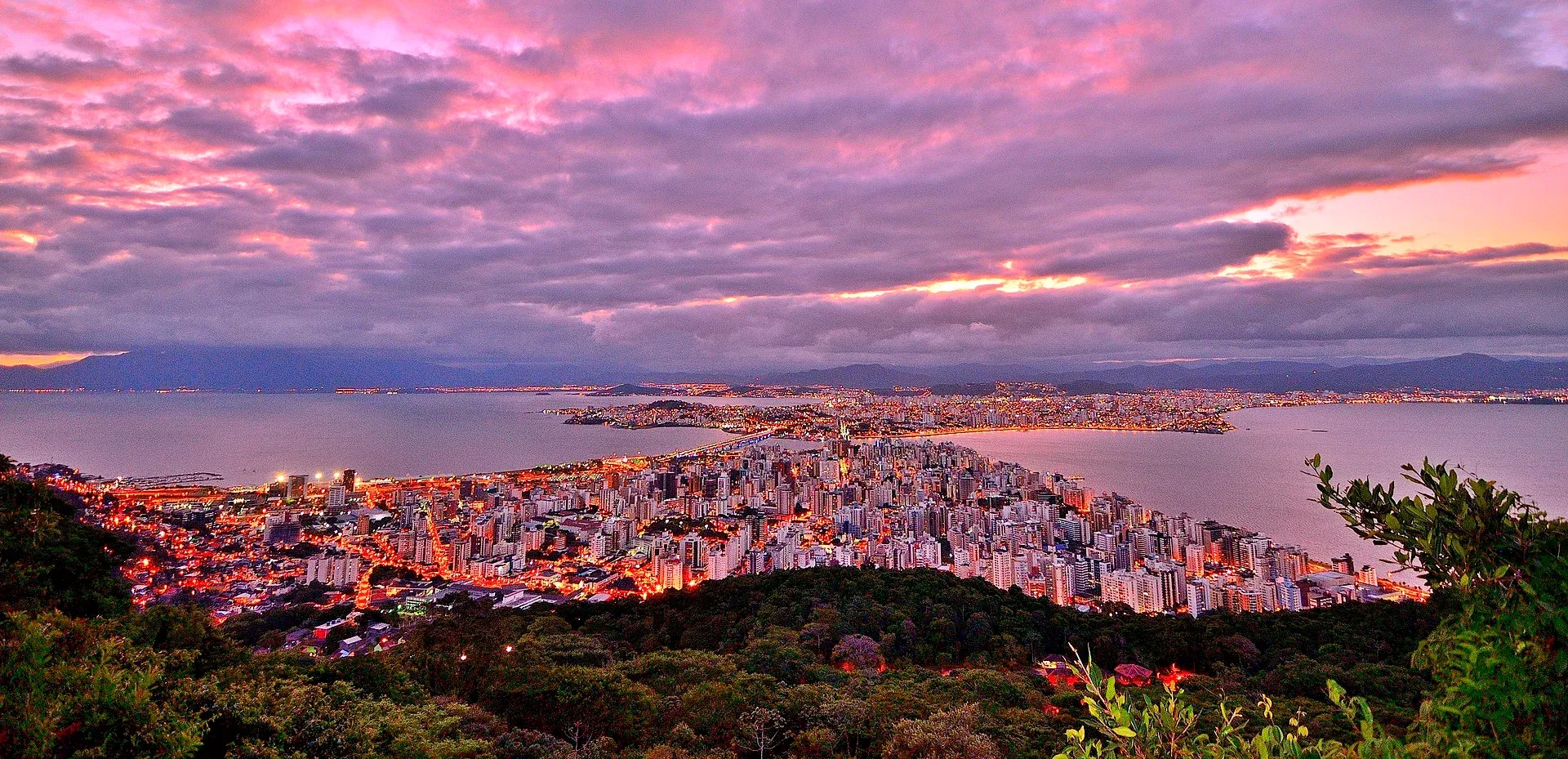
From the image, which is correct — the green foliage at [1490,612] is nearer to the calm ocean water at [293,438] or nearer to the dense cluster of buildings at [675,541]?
the dense cluster of buildings at [675,541]

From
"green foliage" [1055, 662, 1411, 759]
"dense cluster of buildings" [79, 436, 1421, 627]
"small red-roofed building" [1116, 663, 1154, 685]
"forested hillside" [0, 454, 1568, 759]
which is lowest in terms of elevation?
"dense cluster of buildings" [79, 436, 1421, 627]

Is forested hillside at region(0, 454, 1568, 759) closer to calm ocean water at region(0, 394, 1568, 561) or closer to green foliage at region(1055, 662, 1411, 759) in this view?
green foliage at region(1055, 662, 1411, 759)

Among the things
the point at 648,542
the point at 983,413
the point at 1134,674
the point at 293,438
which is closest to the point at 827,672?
the point at 1134,674

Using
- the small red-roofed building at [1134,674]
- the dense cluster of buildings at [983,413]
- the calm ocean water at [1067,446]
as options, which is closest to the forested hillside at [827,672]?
the small red-roofed building at [1134,674]

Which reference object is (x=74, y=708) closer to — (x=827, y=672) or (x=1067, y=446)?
(x=827, y=672)

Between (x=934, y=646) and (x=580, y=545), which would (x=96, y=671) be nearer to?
(x=934, y=646)

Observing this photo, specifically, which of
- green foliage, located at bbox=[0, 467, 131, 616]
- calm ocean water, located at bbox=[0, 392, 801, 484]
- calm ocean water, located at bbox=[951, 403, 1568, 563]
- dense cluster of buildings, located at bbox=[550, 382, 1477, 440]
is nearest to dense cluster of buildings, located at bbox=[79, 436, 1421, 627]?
calm ocean water, located at bbox=[951, 403, 1568, 563]
